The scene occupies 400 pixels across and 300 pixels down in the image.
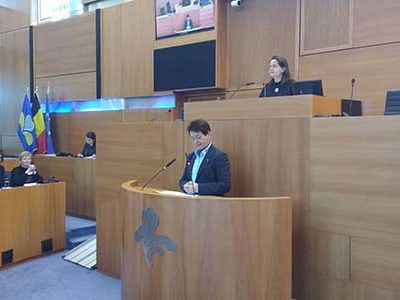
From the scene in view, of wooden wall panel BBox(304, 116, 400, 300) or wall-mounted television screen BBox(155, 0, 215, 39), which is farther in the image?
wall-mounted television screen BBox(155, 0, 215, 39)

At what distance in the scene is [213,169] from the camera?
2.77m

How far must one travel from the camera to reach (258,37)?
5246mm

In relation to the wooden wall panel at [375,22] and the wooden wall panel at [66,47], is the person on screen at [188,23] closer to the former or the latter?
the wooden wall panel at [66,47]

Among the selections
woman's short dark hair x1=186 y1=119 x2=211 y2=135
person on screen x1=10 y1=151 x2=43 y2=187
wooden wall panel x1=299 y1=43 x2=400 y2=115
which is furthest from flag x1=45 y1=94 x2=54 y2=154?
woman's short dark hair x1=186 y1=119 x2=211 y2=135

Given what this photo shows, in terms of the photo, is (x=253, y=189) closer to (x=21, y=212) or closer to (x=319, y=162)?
(x=319, y=162)

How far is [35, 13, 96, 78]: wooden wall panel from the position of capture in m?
6.99

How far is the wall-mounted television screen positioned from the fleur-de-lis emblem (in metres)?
3.54

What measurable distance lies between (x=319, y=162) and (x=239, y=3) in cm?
339

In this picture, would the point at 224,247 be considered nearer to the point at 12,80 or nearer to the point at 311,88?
the point at 311,88

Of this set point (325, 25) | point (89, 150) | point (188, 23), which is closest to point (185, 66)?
point (188, 23)

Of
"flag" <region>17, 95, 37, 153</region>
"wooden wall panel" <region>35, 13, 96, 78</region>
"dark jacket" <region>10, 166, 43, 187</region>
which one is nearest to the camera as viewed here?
"dark jacket" <region>10, 166, 43, 187</region>

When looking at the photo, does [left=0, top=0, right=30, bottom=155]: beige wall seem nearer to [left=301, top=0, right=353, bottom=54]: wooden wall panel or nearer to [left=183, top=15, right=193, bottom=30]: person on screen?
[left=183, top=15, right=193, bottom=30]: person on screen

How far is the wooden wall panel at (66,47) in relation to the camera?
699 cm

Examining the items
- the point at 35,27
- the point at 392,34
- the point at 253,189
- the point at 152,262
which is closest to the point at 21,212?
the point at 152,262
